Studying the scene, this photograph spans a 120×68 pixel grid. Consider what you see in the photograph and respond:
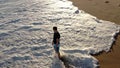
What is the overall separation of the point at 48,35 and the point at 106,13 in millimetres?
4532

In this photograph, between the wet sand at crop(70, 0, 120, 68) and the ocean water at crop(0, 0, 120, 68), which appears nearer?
the wet sand at crop(70, 0, 120, 68)

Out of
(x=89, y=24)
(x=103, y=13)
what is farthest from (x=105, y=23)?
(x=103, y=13)

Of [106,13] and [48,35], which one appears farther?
[106,13]

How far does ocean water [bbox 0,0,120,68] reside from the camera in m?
10.8

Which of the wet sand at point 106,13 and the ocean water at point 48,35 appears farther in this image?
the ocean water at point 48,35

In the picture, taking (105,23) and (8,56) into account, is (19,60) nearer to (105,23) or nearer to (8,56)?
(8,56)

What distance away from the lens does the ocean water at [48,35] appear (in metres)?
10.8

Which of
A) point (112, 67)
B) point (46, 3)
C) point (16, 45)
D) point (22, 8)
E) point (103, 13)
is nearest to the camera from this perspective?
point (112, 67)

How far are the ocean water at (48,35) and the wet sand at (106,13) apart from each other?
33cm

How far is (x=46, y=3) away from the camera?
19.9 meters

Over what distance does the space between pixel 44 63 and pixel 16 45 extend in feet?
7.92

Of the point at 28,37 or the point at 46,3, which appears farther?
the point at 46,3

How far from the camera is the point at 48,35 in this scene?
43.9ft

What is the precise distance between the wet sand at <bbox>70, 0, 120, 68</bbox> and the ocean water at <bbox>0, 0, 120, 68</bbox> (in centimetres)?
33
